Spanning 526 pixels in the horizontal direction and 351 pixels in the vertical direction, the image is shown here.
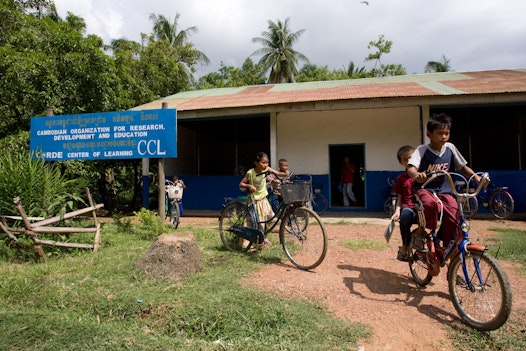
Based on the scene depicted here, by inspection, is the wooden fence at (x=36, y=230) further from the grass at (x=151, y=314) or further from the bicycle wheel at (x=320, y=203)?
the bicycle wheel at (x=320, y=203)

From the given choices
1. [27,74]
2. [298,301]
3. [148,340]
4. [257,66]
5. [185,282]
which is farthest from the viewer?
[257,66]

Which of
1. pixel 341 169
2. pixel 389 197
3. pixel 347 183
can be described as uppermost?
pixel 341 169

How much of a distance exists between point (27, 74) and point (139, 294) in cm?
827

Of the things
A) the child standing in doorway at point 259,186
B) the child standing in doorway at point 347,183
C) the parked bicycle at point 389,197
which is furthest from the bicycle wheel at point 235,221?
the child standing in doorway at point 347,183

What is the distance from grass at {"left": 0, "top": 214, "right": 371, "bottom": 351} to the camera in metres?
2.54

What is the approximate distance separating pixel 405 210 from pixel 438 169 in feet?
1.83

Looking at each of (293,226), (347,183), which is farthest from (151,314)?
(347,183)

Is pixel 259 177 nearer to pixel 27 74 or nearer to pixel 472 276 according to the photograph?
pixel 472 276

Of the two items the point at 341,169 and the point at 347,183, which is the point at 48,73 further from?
the point at 341,169

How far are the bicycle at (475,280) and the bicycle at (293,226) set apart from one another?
4.37 ft

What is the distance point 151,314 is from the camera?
3000mm

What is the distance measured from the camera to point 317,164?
10570 millimetres

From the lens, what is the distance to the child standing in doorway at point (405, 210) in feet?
11.1

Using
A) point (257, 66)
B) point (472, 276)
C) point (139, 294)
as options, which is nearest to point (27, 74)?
point (139, 294)
